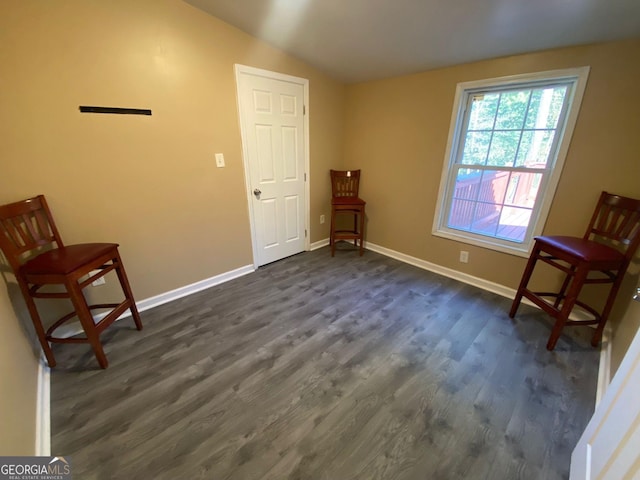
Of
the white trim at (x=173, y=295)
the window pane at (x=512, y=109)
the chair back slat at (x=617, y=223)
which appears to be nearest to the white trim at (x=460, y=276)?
the chair back slat at (x=617, y=223)

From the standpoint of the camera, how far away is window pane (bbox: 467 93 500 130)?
2366 mm

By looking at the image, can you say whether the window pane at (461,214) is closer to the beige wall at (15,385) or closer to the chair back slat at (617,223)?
the chair back slat at (617,223)

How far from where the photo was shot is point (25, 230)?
65.4 inches

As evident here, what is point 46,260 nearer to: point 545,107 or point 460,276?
point 460,276

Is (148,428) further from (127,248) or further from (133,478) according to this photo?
(127,248)

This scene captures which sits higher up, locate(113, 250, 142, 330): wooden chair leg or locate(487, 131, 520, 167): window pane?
locate(487, 131, 520, 167): window pane

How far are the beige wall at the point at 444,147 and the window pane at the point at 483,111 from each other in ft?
0.63

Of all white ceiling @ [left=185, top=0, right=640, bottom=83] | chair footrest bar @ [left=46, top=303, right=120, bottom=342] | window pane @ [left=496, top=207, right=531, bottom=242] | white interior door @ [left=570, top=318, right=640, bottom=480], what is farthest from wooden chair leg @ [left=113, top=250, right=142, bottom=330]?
window pane @ [left=496, top=207, right=531, bottom=242]

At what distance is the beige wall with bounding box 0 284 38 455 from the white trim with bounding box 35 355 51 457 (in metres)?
0.03

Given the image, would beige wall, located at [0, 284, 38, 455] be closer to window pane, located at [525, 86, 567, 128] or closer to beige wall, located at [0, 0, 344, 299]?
beige wall, located at [0, 0, 344, 299]

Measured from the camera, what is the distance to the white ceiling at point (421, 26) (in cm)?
159

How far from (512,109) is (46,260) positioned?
144 inches

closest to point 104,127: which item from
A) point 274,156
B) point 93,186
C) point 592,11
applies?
point 93,186

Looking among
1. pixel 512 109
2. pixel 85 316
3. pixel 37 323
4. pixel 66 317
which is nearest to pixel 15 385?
pixel 85 316
